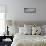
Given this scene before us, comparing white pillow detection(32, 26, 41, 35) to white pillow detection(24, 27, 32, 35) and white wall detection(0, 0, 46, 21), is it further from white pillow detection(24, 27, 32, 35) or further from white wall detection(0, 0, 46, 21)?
white wall detection(0, 0, 46, 21)

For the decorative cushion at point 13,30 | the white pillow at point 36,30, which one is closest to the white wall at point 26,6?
the decorative cushion at point 13,30

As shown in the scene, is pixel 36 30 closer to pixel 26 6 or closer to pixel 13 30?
pixel 13 30

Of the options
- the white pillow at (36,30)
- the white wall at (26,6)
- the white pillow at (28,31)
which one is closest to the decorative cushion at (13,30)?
the white wall at (26,6)

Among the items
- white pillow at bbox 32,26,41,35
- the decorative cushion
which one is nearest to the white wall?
the decorative cushion

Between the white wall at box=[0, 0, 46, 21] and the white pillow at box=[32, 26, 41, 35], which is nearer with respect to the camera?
the white pillow at box=[32, 26, 41, 35]

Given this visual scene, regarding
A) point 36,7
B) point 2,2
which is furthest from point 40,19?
point 2,2

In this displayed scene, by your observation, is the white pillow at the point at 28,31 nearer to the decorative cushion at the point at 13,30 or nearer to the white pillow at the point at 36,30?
the white pillow at the point at 36,30

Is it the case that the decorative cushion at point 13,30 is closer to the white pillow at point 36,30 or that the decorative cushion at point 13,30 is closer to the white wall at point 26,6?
the white wall at point 26,6

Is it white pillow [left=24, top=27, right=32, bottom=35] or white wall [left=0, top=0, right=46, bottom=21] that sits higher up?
white wall [left=0, top=0, right=46, bottom=21]

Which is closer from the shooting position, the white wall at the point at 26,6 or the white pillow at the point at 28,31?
the white pillow at the point at 28,31

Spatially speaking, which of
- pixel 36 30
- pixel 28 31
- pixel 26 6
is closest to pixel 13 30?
pixel 28 31

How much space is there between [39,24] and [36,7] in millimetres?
705

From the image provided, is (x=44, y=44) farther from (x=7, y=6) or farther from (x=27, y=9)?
(x=7, y=6)

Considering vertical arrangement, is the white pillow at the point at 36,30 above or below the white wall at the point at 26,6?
below
